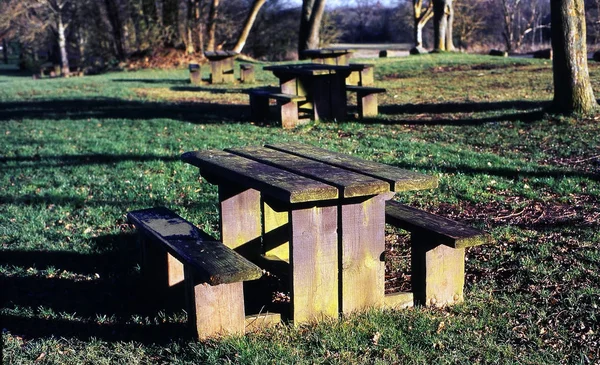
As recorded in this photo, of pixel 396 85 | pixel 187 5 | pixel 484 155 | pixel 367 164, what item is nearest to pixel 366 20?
pixel 187 5

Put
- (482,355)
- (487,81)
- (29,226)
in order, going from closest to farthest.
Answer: (482,355), (29,226), (487,81)

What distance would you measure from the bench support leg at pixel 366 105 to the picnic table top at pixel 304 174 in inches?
281

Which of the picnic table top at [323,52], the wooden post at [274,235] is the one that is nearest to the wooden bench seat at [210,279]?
the wooden post at [274,235]

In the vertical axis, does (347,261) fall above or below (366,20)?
below

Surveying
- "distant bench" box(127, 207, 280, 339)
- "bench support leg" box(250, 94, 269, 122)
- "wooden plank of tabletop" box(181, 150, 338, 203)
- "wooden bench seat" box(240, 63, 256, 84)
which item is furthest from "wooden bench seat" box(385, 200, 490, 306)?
"wooden bench seat" box(240, 63, 256, 84)

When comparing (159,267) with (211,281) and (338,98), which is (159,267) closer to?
(211,281)

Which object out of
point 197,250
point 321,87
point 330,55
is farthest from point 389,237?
point 330,55

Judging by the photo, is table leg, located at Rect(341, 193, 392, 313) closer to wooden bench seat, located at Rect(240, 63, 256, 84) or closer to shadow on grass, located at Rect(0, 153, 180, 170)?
shadow on grass, located at Rect(0, 153, 180, 170)

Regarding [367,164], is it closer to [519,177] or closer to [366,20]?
[519,177]

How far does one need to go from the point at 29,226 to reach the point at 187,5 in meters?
27.0

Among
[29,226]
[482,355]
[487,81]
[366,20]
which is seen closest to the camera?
[482,355]

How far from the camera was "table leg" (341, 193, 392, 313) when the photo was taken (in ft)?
12.4

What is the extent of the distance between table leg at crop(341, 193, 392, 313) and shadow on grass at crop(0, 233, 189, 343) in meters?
0.93

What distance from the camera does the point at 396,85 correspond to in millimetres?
17141
